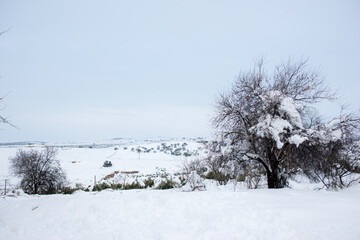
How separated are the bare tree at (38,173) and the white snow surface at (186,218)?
12697 millimetres

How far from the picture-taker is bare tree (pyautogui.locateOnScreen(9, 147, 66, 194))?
15195 mm

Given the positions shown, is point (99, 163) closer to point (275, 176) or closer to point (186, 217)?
point (275, 176)

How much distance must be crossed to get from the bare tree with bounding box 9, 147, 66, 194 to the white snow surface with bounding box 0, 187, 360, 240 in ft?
41.7

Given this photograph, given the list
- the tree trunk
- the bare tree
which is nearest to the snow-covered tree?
the tree trunk

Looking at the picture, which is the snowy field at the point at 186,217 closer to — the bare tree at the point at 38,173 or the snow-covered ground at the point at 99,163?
the snow-covered ground at the point at 99,163

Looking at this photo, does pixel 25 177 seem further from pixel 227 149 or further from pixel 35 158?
pixel 227 149

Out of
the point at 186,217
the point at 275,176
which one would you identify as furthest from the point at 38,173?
the point at 275,176

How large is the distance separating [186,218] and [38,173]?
58.2 ft

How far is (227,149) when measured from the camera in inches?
291

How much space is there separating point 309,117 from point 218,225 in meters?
6.87

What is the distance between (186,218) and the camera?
161 inches

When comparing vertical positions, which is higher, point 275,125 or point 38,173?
point 275,125

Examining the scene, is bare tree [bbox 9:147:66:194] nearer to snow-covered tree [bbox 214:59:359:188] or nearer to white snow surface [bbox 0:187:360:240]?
white snow surface [bbox 0:187:360:240]

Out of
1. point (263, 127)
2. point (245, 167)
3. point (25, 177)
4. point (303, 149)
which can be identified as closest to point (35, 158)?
point (25, 177)
